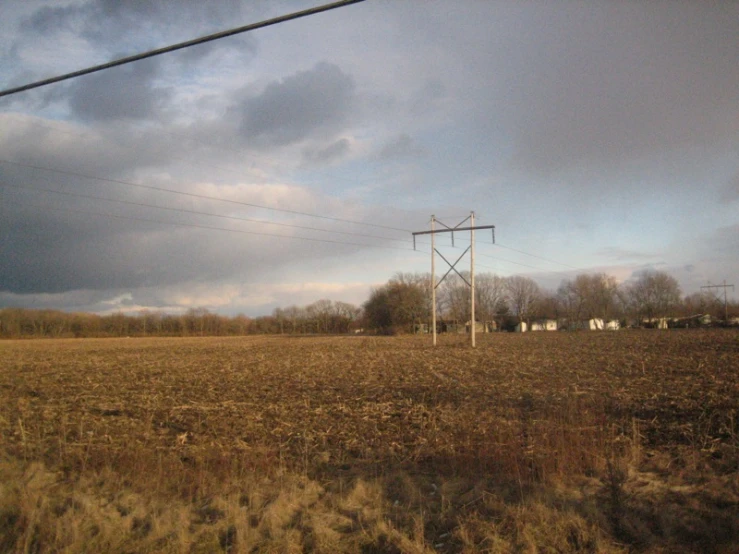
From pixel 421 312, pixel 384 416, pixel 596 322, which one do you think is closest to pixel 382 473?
pixel 384 416

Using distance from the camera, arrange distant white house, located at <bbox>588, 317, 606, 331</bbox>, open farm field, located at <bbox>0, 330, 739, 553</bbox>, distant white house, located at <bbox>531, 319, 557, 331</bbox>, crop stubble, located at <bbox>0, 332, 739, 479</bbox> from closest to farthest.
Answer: open farm field, located at <bbox>0, 330, 739, 553</bbox>
crop stubble, located at <bbox>0, 332, 739, 479</bbox>
distant white house, located at <bbox>588, 317, 606, 331</bbox>
distant white house, located at <bbox>531, 319, 557, 331</bbox>

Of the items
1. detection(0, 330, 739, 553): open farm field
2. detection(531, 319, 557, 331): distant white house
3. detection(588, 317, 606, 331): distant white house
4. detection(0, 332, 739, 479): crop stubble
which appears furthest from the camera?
detection(531, 319, 557, 331): distant white house

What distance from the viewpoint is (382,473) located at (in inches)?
312

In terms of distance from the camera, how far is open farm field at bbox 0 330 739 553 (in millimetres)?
5664

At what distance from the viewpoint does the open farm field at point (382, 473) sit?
5.66 meters

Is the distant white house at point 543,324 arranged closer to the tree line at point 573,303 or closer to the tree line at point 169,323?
the tree line at point 573,303

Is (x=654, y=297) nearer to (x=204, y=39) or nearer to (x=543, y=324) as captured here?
(x=543, y=324)

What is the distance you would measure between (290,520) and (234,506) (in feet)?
2.60

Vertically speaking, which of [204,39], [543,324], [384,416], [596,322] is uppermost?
[204,39]

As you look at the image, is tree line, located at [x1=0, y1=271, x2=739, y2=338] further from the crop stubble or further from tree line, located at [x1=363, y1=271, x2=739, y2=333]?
the crop stubble

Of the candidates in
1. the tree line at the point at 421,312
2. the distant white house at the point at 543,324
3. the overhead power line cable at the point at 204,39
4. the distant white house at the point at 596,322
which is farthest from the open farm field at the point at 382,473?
the distant white house at the point at 596,322

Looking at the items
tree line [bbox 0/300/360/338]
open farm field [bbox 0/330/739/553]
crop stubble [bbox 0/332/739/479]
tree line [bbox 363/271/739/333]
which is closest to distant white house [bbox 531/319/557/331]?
tree line [bbox 363/271/739/333]

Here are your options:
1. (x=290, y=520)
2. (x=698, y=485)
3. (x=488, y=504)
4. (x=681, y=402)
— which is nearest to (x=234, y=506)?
(x=290, y=520)

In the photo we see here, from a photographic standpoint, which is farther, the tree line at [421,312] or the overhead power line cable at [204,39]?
the tree line at [421,312]
